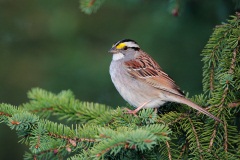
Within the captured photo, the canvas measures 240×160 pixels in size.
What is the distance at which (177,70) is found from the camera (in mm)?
5824

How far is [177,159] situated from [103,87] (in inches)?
108

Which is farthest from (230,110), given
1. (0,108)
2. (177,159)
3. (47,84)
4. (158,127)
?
(47,84)

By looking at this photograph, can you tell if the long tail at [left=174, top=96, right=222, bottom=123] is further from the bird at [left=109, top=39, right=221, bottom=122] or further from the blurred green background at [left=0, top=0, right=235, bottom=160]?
the blurred green background at [left=0, top=0, right=235, bottom=160]

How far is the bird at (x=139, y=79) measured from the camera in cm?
442

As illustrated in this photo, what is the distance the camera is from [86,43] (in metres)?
6.29

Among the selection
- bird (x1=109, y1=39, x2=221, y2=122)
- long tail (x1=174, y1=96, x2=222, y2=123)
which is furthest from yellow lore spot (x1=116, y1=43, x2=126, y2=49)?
long tail (x1=174, y1=96, x2=222, y2=123)

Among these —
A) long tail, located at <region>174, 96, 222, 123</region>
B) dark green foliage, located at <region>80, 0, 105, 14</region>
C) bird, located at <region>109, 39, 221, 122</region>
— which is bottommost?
long tail, located at <region>174, 96, 222, 123</region>

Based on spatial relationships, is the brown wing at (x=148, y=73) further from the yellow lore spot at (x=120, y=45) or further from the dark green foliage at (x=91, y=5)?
the dark green foliage at (x=91, y=5)

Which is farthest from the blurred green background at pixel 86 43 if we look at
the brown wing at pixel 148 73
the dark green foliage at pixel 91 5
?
the dark green foliage at pixel 91 5

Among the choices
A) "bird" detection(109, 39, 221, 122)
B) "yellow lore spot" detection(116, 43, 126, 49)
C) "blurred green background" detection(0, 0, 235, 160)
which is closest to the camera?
"bird" detection(109, 39, 221, 122)

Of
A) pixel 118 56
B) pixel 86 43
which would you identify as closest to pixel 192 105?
pixel 118 56

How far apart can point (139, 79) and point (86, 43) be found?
179cm

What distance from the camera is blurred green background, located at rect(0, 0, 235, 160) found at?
579 cm

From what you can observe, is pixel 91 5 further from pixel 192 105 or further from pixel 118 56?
pixel 192 105
